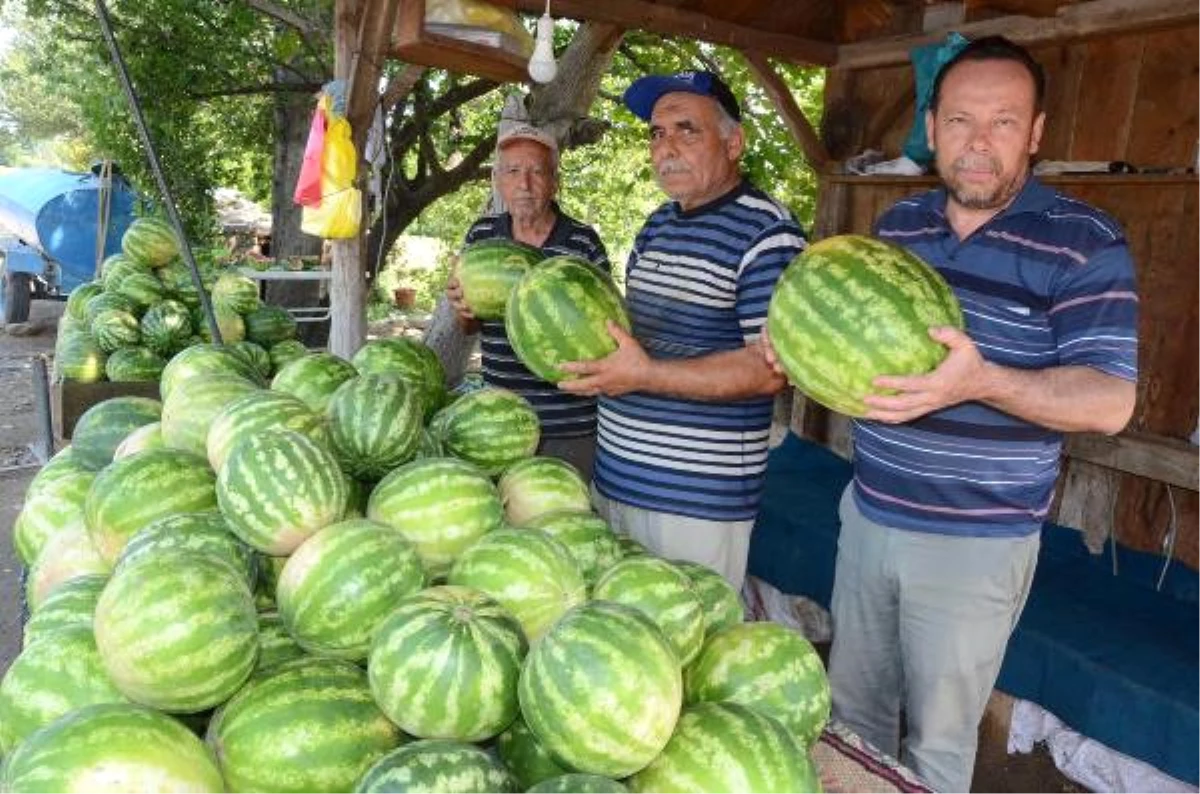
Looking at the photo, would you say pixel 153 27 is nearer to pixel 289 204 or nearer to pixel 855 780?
pixel 289 204

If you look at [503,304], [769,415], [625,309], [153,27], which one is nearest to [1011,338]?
[769,415]

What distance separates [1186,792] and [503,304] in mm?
2911

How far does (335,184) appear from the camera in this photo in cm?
417

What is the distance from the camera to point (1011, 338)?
217 cm

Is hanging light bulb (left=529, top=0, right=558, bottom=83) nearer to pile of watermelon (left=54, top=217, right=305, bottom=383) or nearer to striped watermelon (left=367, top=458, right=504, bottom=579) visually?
pile of watermelon (left=54, top=217, right=305, bottom=383)

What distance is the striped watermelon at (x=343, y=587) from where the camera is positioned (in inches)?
55.6

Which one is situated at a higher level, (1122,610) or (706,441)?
(706,441)

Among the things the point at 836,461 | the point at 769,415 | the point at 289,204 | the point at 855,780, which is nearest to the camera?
the point at 855,780

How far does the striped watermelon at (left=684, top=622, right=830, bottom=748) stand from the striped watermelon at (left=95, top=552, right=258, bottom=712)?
707 mm

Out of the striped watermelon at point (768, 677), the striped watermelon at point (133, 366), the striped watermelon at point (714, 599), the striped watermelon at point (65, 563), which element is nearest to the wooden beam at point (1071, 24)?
the striped watermelon at point (714, 599)

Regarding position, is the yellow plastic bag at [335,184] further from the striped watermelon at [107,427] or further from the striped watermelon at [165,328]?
the striped watermelon at [107,427]

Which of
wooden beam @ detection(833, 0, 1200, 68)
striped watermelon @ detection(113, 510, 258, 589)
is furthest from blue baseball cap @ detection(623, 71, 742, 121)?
wooden beam @ detection(833, 0, 1200, 68)

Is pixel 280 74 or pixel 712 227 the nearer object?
pixel 712 227

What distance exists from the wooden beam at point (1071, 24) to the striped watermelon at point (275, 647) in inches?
177
